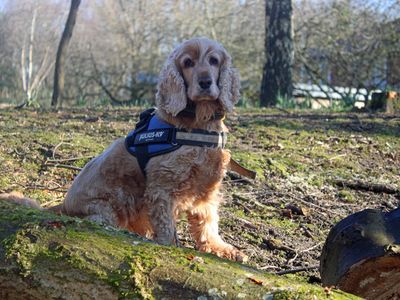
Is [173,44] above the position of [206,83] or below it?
above

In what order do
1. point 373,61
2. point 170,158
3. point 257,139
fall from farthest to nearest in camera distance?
point 373,61
point 257,139
point 170,158

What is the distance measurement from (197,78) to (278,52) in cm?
974

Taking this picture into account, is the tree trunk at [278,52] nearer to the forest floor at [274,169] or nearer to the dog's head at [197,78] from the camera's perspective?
the forest floor at [274,169]

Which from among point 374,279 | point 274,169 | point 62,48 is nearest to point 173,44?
point 62,48

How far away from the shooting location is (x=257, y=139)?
7785mm

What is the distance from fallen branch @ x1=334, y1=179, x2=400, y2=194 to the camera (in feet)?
20.9

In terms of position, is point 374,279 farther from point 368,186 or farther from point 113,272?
point 368,186

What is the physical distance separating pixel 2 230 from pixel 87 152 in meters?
3.67

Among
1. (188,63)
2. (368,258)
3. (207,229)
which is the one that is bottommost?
(207,229)

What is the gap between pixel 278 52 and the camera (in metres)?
13.7

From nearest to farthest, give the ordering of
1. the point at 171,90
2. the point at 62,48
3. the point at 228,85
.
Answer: the point at 171,90 < the point at 228,85 < the point at 62,48

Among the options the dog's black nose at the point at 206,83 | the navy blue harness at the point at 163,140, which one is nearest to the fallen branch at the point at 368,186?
the navy blue harness at the point at 163,140

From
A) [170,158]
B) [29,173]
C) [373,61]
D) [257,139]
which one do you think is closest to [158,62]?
[373,61]

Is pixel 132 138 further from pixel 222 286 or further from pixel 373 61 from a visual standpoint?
pixel 373 61
